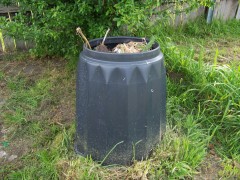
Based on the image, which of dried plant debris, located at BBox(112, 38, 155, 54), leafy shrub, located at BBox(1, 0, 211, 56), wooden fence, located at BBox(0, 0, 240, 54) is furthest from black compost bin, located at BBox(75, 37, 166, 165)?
wooden fence, located at BBox(0, 0, 240, 54)

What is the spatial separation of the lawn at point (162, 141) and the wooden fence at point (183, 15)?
1.75 feet

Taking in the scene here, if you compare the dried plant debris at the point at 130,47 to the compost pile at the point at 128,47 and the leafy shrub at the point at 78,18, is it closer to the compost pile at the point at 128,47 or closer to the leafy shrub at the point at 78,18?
the compost pile at the point at 128,47

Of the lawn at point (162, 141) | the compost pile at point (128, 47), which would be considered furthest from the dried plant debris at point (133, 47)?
the lawn at point (162, 141)

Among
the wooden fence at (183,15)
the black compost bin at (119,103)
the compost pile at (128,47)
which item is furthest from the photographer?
the wooden fence at (183,15)

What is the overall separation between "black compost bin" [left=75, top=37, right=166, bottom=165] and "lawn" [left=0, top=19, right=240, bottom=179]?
0.14 metres

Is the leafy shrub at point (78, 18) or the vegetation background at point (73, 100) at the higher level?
the leafy shrub at point (78, 18)

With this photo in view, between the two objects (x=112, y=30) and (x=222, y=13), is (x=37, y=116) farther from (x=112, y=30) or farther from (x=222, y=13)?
(x=222, y=13)

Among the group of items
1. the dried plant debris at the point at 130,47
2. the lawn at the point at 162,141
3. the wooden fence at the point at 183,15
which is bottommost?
the lawn at the point at 162,141

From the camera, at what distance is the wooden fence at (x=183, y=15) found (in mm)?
3775

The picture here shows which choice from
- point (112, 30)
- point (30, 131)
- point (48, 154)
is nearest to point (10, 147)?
point (30, 131)

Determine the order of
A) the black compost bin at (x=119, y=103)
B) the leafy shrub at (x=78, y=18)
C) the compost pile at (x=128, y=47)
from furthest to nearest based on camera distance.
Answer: the leafy shrub at (x=78, y=18), the compost pile at (x=128, y=47), the black compost bin at (x=119, y=103)

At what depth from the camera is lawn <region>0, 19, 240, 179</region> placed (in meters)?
2.00

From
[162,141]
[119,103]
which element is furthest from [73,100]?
[119,103]

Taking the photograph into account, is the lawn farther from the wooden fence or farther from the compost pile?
the compost pile
